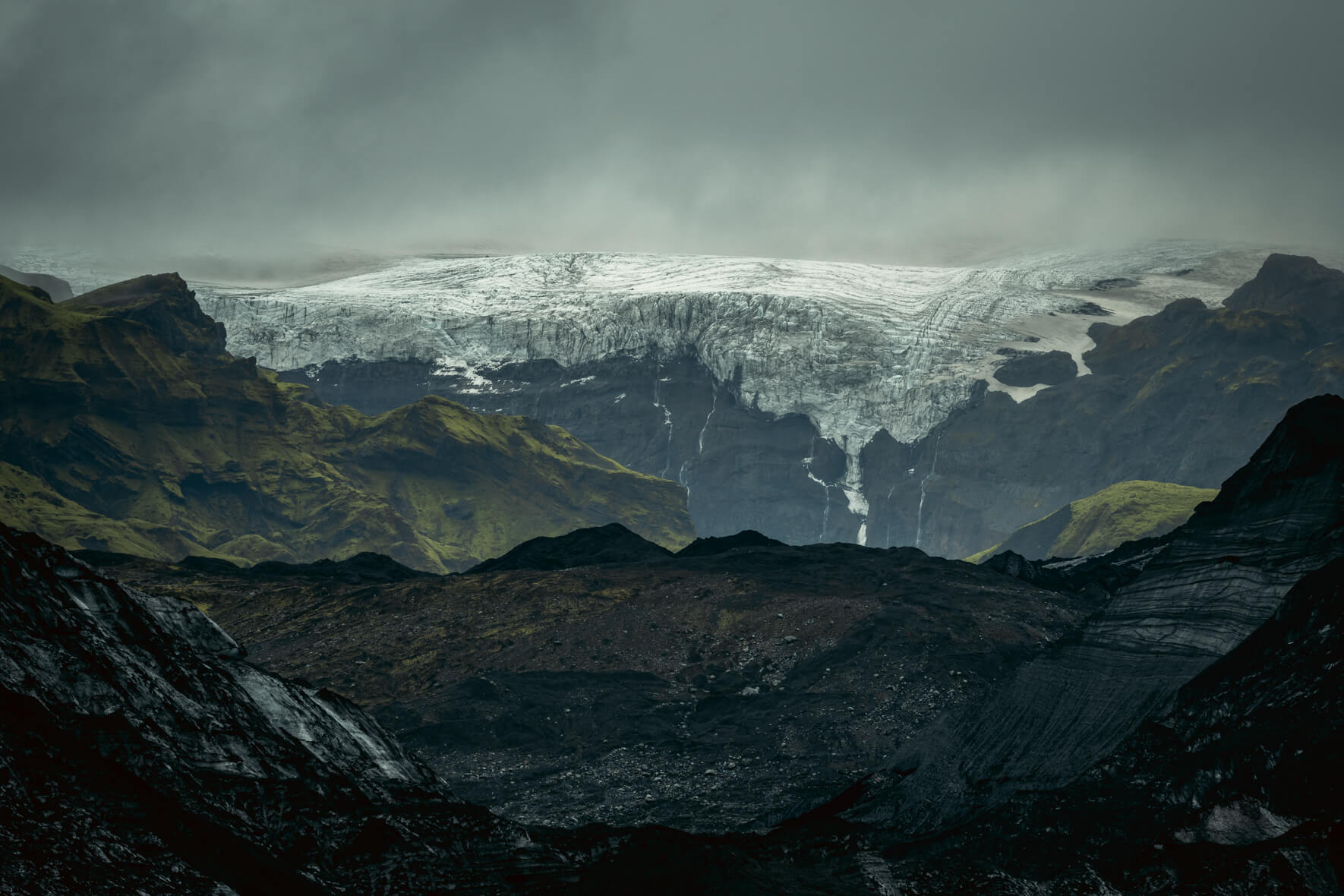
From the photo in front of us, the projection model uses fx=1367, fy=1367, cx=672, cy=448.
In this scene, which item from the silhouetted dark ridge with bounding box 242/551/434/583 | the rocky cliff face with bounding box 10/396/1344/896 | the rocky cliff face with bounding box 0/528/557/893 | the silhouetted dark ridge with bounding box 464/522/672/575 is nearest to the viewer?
the rocky cliff face with bounding box 0/528/557/893

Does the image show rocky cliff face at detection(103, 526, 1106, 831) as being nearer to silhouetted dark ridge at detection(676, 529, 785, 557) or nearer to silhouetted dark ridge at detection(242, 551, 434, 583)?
silhouetted dark ridge at detection(242, 551, 434, 583)

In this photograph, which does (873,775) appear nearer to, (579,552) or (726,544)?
(726,544)

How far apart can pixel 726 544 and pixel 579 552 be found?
14901mm

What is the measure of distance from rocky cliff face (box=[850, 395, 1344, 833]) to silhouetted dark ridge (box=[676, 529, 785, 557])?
63.9m

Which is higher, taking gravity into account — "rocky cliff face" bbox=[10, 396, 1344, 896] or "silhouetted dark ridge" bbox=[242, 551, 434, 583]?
"rocky cliff face" bbox=[10, 396, 1344, 896]

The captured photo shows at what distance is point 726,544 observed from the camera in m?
139

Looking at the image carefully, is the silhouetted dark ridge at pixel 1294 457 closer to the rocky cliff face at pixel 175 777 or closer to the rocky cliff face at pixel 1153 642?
the rocky cliff face at pixel 1153 642

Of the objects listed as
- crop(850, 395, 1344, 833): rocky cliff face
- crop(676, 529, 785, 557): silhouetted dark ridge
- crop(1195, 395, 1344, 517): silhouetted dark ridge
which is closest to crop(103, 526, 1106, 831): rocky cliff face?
crop(676, 529, 785, 557): silhouetted dark ridge

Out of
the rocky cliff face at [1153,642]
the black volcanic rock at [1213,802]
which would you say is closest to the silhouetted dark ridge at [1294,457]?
the rocky cliff face at [1153,642]

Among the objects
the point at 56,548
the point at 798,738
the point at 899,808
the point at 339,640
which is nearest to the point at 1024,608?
the point at 798,738

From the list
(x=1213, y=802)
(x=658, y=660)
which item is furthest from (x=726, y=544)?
(x=1213, y=802)

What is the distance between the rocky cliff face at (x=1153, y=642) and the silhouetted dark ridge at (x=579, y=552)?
63642 millimetres

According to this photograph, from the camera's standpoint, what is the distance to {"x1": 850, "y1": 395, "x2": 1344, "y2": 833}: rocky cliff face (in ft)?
202

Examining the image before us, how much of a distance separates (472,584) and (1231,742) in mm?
76211
